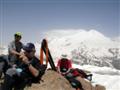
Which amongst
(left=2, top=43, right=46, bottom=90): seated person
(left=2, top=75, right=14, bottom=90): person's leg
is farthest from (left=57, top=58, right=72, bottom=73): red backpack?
(left=2, top=75, right=14, bottom=90): person's leg

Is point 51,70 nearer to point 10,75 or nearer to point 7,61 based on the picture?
point 7,61

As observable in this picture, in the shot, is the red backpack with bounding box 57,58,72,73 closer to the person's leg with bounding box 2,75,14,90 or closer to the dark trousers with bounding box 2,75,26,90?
the dark trousers with bounding box 2,75,26,90

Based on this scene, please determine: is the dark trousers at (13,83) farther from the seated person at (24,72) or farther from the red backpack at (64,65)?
the red backpack at (64,65)

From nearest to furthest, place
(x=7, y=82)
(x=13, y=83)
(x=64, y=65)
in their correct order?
(x=7, y=82)
(x=13, y=83)
(x=64, y=65)

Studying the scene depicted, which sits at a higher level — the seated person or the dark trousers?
the seated person

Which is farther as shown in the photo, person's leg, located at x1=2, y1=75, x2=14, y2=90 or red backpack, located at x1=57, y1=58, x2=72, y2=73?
red backpack, located at x1=57, y1=58, x2=72, y2=73

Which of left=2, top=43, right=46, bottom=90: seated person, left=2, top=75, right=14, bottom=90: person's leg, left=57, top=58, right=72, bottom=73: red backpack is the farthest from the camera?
left=57, top=58, right=72, bottom=73: red backpack

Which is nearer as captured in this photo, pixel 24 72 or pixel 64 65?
pixel 24 72

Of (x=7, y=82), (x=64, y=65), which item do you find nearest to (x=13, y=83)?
(x=7, y=82)

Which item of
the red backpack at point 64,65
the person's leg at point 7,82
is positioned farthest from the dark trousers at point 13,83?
the red backpack at point 64,65

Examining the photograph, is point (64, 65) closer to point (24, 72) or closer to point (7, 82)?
point (24, 72)

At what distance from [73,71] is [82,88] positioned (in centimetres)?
76

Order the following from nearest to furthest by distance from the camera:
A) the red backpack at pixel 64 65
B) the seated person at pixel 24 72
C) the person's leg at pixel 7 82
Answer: the seated person at pixel 24 72 → the person's leg at pixel 7 82 → the red backpack at pixel 64 65

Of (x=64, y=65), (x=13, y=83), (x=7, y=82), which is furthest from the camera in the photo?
(x=64, y=65)
